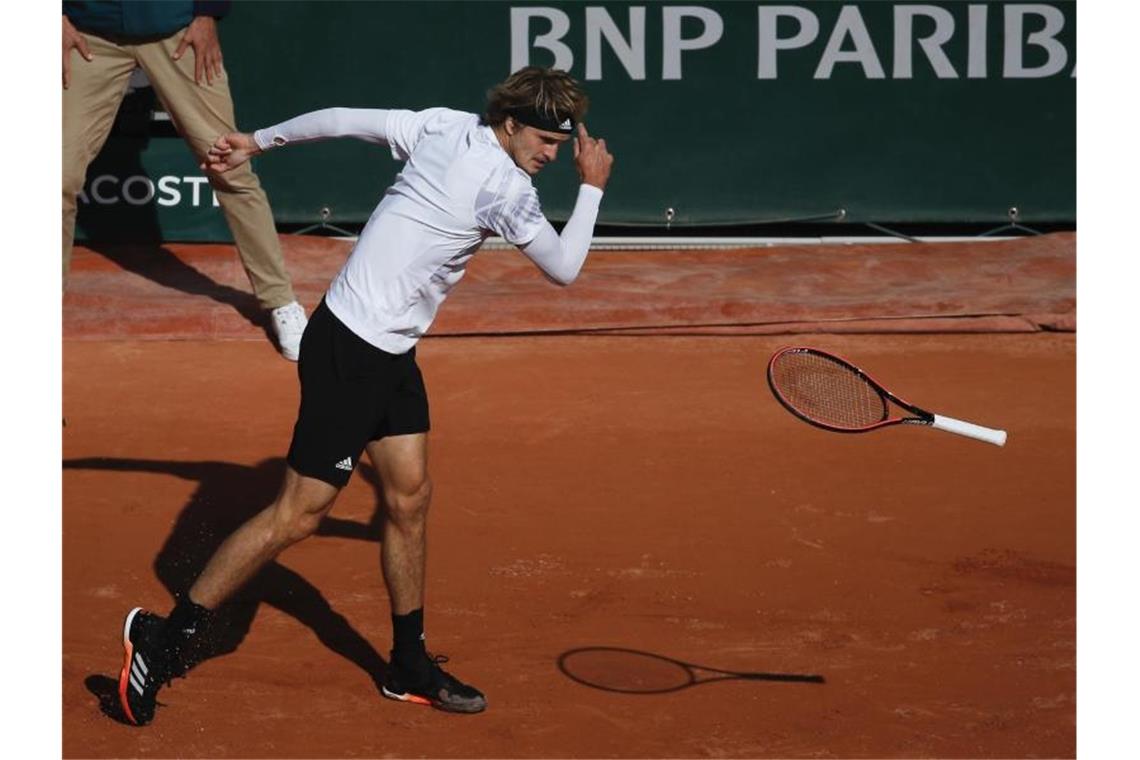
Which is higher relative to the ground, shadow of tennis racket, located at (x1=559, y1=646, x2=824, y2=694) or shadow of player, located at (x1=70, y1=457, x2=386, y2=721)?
shadow of player, located at (x1=70, y1=457, x2=386, y2=721)

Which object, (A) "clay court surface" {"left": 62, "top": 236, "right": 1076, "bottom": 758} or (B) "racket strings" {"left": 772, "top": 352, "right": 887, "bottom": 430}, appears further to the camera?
(B) "racket strings" {"left": 772, "top": 352, "right": 887, "bottom": 430}

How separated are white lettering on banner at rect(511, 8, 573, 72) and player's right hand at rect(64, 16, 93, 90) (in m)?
2.49

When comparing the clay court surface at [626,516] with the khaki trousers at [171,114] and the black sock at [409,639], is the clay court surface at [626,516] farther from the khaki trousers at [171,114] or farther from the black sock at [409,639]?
the khaki trousers at [171,114]

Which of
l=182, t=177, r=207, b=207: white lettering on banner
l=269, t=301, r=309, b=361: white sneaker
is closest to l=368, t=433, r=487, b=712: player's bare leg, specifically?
l=269, t=301, r=309, b=361: white sneaker

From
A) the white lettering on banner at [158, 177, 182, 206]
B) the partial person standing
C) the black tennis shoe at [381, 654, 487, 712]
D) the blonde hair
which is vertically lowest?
the black tennis shoe at [381, 654, 487, 712]

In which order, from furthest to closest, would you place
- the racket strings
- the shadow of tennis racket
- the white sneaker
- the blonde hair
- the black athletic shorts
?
the white sneaker → the racket strings → the shadow of tennis racket → the black athletic shorts → the blonde hair

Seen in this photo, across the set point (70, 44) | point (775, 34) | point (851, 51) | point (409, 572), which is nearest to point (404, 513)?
point (409, 572)

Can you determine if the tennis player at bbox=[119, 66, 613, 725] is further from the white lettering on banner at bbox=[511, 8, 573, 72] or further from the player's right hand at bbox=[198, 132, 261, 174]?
the white lettering on banner at bbox=[511, 8, 573, 72]

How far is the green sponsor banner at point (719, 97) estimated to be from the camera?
917 cm

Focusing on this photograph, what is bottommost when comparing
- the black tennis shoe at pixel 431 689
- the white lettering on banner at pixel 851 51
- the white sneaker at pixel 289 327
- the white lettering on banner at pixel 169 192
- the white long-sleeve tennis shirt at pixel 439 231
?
the black tennis shoe at pixel 431 689

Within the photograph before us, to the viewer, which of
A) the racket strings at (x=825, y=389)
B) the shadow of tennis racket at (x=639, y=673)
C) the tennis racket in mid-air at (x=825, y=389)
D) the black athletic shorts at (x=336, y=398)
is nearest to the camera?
the black athletic shorts at (x=336, y=398)

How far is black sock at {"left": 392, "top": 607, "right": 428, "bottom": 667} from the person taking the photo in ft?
15.5

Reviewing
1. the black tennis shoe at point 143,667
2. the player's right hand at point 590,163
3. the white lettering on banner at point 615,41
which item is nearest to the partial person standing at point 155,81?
the white lettering on banner at point 615,41

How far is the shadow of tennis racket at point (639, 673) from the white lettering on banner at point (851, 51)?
5.04 metres
